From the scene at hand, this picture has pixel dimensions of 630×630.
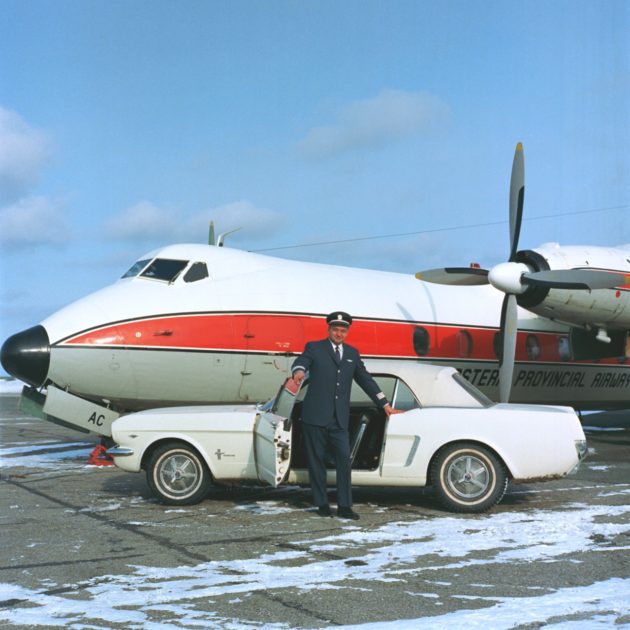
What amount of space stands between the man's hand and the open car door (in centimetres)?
5

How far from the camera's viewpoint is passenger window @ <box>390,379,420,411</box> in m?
8.41

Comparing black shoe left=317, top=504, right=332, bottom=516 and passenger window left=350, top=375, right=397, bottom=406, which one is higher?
passenger window left=350, top=375, right=397, bottom=406

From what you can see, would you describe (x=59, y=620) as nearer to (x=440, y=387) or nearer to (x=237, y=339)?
(x=440, y=387)

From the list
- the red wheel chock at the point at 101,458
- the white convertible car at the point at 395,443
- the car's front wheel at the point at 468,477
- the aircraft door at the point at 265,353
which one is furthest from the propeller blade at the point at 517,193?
the red wheel chock at the point at 101,458

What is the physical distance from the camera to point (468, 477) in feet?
26.1

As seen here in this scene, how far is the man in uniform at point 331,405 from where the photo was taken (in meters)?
7.73

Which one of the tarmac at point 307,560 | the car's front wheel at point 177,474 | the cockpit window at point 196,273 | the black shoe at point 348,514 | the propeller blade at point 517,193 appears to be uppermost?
the propeller blade at point 517,193

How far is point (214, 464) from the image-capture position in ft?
27.2

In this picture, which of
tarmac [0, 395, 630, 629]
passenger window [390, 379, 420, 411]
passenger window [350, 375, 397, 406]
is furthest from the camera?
passenger window [350, 375, 397, 406]

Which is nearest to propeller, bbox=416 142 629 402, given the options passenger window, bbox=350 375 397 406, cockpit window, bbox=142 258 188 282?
cockpit window, bbox=142 258 188 282

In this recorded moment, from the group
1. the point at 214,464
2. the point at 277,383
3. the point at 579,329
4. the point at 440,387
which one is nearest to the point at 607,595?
the point at 440,387

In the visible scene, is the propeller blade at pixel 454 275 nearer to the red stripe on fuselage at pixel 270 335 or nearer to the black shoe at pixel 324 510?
the red stripe on fuselage at pixel 270 335

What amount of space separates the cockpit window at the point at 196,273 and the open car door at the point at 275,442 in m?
5.06

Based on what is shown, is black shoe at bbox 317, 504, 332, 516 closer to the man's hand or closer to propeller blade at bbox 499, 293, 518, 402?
the man's hand
